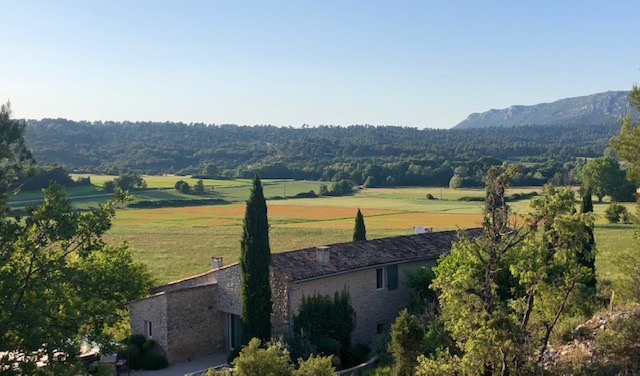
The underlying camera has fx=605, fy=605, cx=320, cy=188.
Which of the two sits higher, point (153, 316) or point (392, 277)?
point (392, 277)

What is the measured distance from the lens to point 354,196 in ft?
298

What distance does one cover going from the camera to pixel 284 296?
926 inches

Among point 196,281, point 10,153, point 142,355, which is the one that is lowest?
point 142,355

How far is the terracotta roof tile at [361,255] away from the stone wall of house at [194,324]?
3.49 m

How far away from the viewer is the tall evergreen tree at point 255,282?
22891mm

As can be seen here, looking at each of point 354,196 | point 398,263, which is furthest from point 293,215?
point 398,263

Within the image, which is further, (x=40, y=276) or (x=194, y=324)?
(x=194, y=324)

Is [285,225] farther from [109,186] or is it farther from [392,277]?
[392,277]

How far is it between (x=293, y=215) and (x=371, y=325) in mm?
41574

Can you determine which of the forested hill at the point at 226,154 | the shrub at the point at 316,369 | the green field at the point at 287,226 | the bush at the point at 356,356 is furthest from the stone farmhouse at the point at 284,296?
the forested hill at the point at 226,154

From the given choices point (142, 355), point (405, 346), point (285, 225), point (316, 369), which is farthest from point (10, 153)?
point (285, 225)

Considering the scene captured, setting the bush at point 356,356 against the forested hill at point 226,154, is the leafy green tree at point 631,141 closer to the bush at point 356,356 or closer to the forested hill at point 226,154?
the bush at point 356,356

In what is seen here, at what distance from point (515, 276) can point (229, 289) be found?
49.7 feet

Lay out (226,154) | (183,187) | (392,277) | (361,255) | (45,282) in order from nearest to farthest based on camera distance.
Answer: (45,282)
(361,255)
(392,277)
(183,187)
(226,154)
